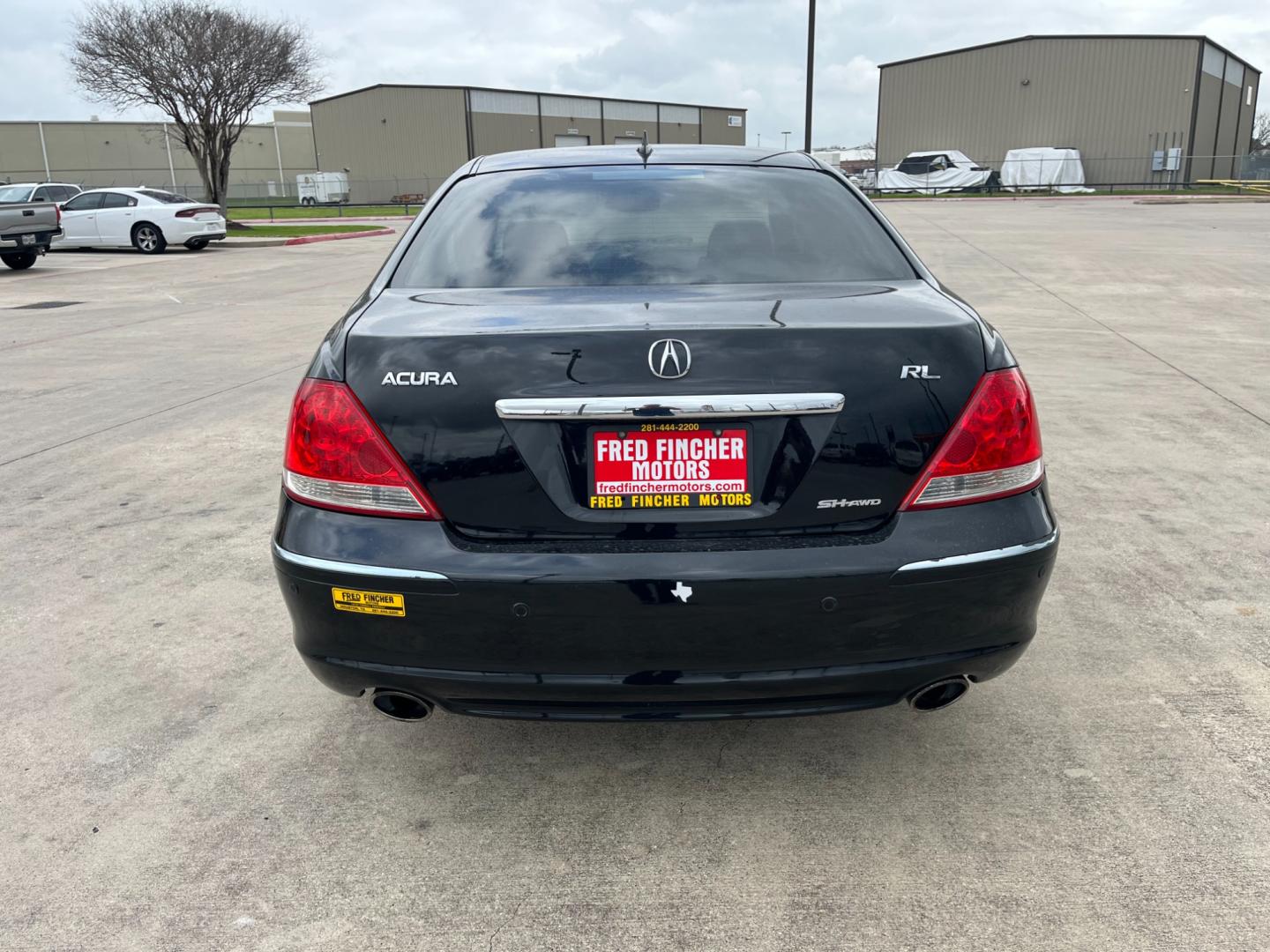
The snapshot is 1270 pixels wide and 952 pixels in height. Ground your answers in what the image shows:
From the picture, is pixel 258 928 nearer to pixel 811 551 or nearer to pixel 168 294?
pixel 811 551

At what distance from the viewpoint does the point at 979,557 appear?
7.52 ft

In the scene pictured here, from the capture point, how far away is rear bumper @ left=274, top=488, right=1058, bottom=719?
7.33 feet

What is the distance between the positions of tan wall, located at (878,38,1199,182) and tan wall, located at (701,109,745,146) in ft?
74.2

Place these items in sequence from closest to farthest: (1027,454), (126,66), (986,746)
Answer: (1027,454) < (986,746) < (126,66)

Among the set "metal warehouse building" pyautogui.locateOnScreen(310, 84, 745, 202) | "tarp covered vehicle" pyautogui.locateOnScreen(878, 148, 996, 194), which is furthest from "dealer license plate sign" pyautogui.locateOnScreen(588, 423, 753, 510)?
"metal warehouse building" pyautogui.locateOnScreen(310, 84, 745, 202)

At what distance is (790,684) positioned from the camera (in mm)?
2305

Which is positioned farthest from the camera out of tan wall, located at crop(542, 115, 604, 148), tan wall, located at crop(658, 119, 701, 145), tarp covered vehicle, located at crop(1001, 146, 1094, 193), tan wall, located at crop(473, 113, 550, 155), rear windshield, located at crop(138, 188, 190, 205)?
tan wall, located at crop(658, 119, 701, 145)

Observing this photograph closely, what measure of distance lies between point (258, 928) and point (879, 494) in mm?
1641

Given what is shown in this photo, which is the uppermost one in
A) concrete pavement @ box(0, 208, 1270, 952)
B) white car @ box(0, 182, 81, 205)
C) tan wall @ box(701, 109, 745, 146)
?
tan wall @ box(701, 109, 745, 146)

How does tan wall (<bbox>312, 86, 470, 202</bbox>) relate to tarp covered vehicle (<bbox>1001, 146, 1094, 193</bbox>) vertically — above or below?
above

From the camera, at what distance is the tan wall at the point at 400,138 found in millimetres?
59281

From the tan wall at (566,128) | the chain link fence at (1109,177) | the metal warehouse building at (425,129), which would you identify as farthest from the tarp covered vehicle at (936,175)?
the tan wall at (566,128)

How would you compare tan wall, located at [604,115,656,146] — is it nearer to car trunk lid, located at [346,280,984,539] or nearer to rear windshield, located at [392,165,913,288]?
rear windshield, located at [392,165,913,288]

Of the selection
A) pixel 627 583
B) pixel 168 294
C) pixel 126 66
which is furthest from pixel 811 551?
pixel 126 66
